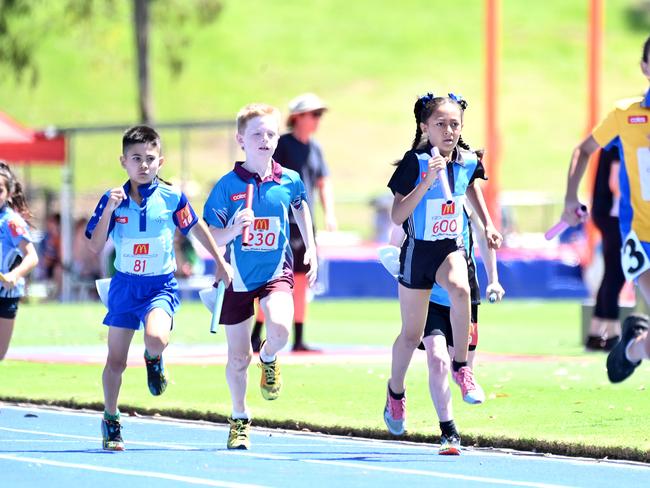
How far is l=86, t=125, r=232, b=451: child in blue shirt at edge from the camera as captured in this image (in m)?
9.36

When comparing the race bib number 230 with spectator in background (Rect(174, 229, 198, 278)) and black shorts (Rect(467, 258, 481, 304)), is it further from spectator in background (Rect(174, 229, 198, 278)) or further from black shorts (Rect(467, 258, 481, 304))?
spectator in background (Rect(174, 229, 198, 278))

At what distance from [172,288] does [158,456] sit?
103 cm

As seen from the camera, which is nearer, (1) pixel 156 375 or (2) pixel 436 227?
(2) pixel 436 227

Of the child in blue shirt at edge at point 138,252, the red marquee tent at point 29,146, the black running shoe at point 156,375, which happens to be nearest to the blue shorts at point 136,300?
the child in blue shirt at edge at point 138,252

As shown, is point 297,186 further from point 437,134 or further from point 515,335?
point 515,335

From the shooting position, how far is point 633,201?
8.32 metres

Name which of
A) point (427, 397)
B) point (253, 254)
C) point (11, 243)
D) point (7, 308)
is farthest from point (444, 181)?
point (7, 308)

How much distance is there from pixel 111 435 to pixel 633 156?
130 inches

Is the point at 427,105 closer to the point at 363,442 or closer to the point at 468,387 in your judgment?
the point at 468,387

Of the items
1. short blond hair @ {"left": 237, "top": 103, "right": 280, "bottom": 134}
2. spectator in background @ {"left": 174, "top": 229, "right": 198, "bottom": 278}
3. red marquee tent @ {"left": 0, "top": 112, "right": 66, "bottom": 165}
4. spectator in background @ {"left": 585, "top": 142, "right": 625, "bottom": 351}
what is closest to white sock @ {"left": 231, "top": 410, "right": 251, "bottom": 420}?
short blond hair @ {"left": 237, "top": 103, "right": 280, "bottom": 134}

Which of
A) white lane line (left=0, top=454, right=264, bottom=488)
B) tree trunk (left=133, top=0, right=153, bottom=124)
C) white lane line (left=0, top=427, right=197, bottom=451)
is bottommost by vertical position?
white lane line (left=0, top=454, right=264, bottom=488)

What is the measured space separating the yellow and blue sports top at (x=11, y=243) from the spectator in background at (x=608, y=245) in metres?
6.00

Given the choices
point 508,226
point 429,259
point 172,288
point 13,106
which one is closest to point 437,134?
point 429,259

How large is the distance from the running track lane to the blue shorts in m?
0.73
